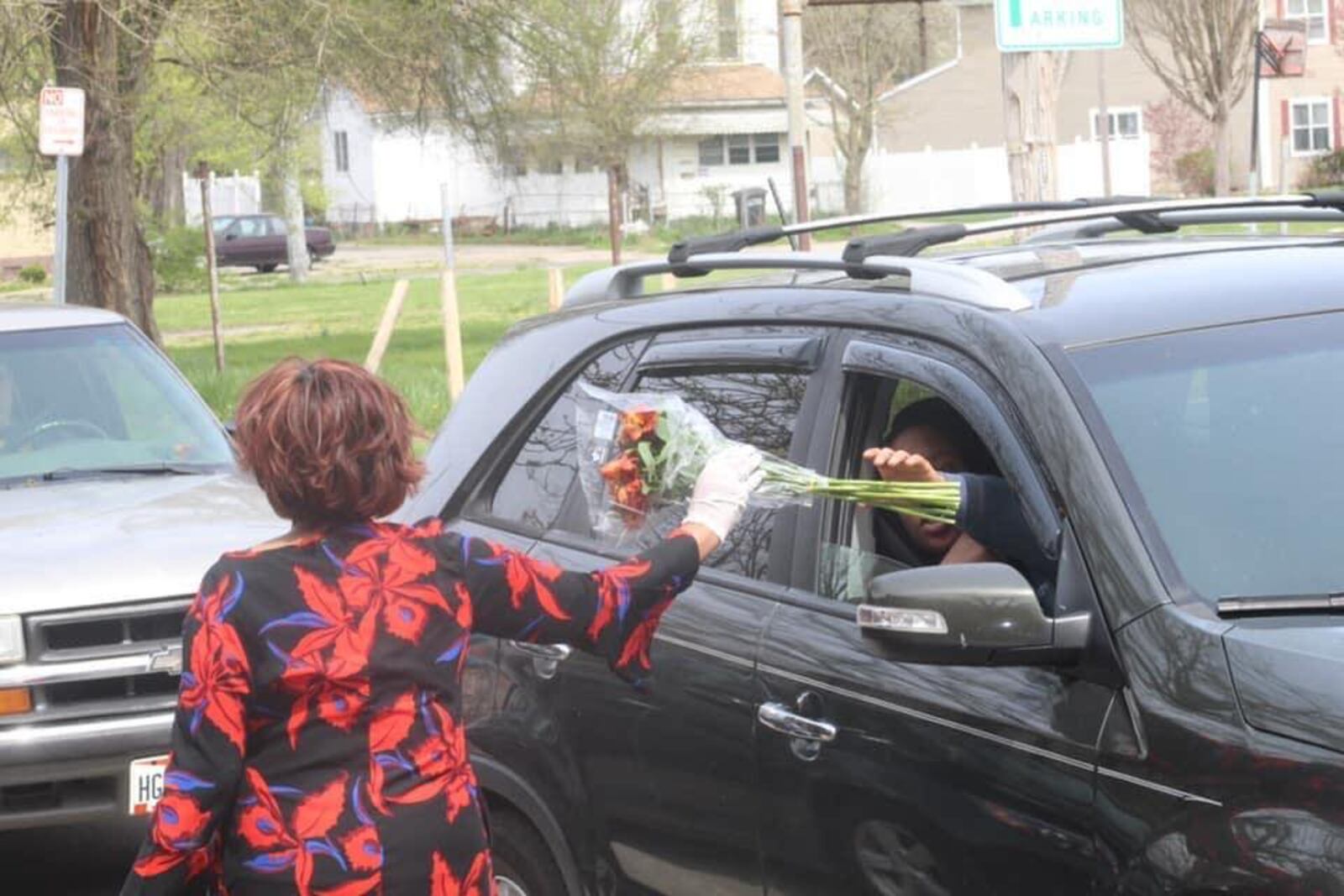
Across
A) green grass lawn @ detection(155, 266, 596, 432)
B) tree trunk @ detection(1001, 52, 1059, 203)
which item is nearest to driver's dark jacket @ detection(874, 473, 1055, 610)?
tree trunk @ detection(1001, 52, 1059, 203)

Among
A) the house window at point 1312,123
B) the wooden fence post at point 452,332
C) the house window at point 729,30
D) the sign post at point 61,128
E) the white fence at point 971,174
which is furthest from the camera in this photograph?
the white fence at point 971,174

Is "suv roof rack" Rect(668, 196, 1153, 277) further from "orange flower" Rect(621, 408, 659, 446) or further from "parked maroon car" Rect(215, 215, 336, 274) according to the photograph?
"parked maroon car" Rect(215, 215, 336, 274)

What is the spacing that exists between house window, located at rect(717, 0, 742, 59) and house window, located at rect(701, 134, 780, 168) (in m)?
18.0

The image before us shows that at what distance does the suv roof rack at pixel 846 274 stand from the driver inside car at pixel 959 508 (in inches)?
10.5

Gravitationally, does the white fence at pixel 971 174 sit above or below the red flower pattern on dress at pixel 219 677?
above

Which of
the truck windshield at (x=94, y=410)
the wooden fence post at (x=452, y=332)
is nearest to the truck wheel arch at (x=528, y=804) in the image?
the truck windshield at (x=94, y=410)

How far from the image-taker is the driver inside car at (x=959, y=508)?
Result: 3771mm

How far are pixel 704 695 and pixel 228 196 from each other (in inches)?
2664

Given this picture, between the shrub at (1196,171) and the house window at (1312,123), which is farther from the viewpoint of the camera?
the house window at (1312,123)

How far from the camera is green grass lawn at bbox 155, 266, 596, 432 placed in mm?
20266

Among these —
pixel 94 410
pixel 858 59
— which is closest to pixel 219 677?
pixel 94 410

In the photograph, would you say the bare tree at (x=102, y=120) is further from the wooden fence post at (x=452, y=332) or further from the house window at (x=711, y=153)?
the house window at (x=711, y=153)

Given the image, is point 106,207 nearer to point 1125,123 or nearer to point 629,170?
point 629,170

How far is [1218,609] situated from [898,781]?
65 cm
